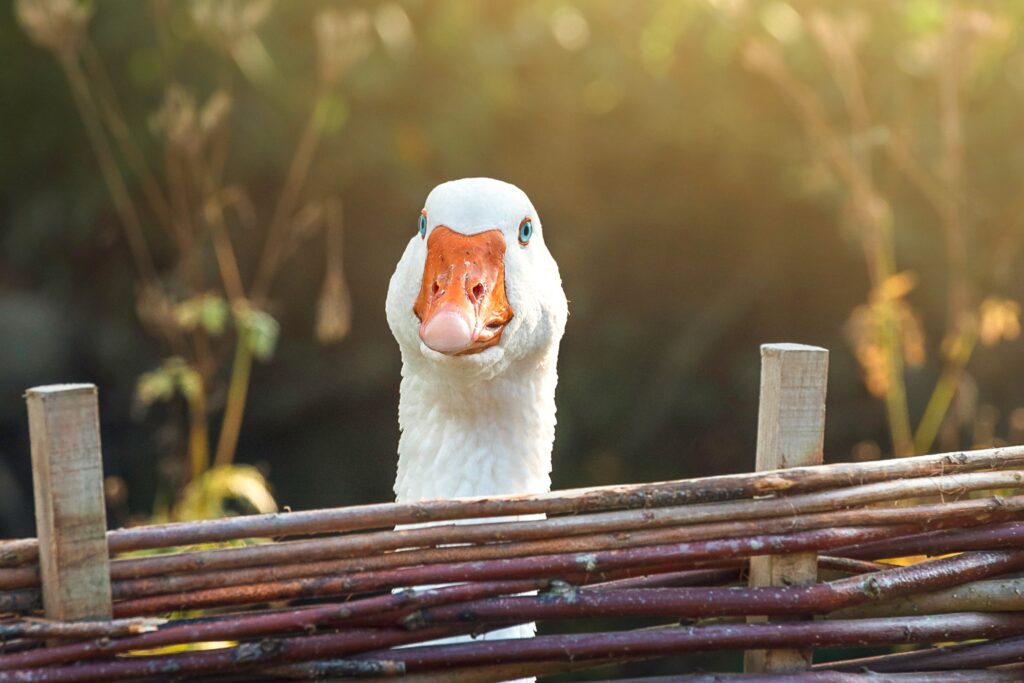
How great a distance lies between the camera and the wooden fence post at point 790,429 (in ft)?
3.87

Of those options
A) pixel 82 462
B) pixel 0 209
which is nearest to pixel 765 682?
pixel 82 462

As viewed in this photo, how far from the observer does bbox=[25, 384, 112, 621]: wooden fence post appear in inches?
39.0

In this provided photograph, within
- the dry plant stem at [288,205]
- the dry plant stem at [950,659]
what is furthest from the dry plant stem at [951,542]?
the dry plant stem at [288,205]

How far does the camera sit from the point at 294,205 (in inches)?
177

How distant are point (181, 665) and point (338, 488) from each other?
13.1 ft

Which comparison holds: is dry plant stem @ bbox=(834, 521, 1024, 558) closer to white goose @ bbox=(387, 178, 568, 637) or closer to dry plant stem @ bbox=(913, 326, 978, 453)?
white goose @ bbox=(387, 178, 568, 637)

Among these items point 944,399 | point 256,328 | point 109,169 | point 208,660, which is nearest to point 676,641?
point 208,660

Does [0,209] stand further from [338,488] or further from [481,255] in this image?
[481,255]

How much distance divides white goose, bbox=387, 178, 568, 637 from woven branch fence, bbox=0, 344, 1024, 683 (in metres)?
0.24

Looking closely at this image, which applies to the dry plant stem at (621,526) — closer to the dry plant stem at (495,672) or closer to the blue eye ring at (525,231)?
the dry plant stem at (495,672)

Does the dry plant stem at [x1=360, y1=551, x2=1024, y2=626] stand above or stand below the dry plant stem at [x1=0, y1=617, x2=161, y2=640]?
below

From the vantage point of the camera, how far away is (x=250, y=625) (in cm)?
107

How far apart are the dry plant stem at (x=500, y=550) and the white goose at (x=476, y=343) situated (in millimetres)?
231

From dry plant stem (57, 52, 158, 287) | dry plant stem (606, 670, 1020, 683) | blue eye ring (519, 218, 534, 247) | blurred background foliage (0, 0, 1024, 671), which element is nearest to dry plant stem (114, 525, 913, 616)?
dry plant stem (606, 670, 1020, 683)
